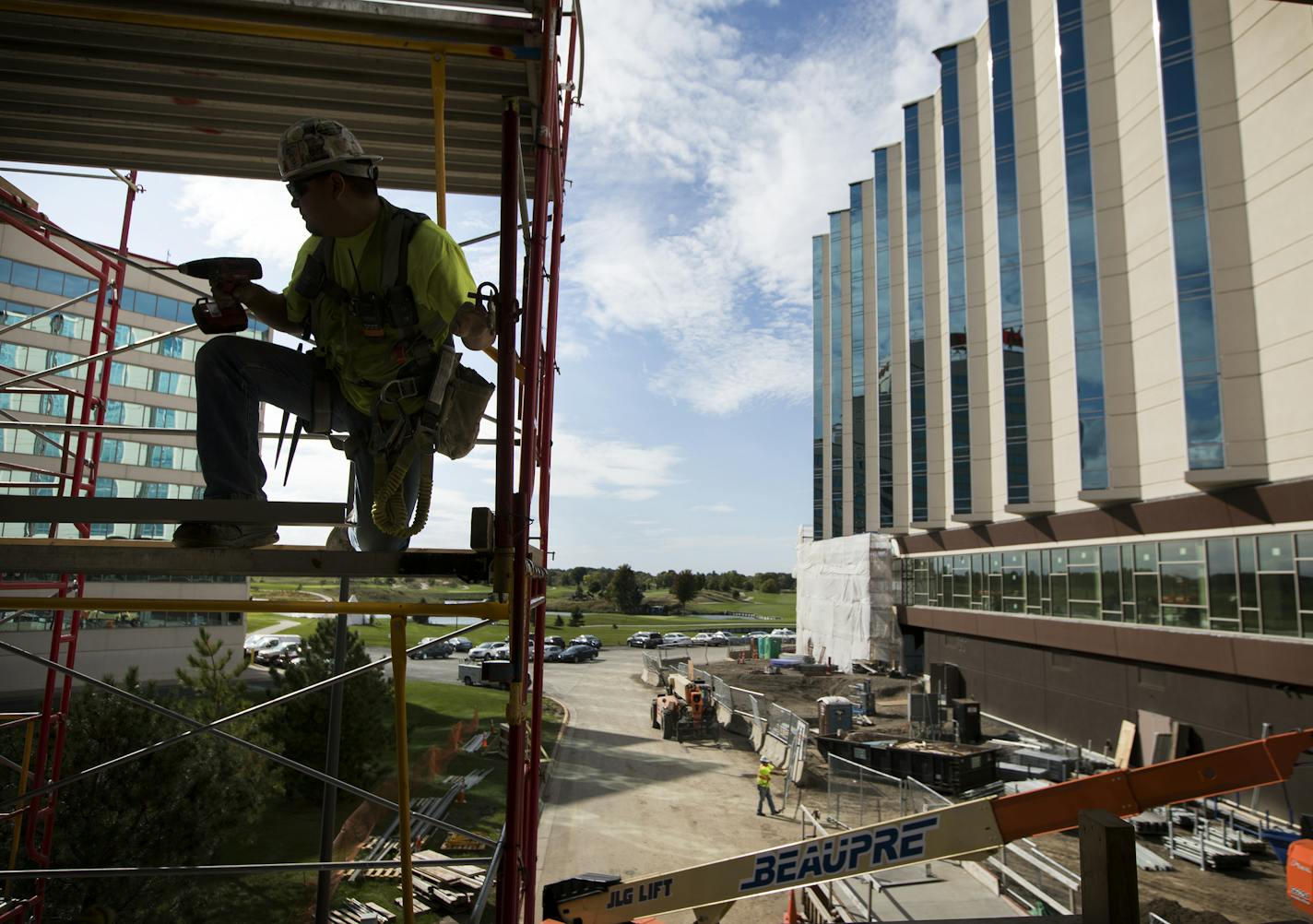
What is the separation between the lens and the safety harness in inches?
128

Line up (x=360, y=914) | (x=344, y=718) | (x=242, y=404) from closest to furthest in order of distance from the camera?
(x=242, y=404) → (x=360, y=914) → (x=344, y=718)

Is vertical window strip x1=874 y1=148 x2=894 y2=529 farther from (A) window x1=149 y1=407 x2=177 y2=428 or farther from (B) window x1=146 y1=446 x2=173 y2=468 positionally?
(B) window x1=146 y1=446 x2=173 y2=468

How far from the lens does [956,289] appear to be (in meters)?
33.4

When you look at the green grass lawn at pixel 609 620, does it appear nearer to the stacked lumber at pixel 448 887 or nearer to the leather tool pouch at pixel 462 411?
the stacked lumber at pixel 448 887

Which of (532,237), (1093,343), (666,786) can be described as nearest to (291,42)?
(532,237)

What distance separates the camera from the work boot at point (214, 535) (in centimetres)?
290

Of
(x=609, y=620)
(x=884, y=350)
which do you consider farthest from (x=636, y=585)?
(x=884, y=350)

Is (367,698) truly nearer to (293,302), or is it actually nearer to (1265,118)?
(293,302)

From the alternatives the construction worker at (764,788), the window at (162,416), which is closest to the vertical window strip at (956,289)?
the construction worker at (764,788)

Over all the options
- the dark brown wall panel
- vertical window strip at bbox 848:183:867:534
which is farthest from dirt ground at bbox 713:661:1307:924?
vertical window strip at bbox 848:183:867:534

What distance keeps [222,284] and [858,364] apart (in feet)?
149

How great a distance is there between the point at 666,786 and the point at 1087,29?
93.8ft

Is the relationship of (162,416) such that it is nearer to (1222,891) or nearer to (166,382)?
(166,382)

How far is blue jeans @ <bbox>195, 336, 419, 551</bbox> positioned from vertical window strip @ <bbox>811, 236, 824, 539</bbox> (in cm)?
4873
